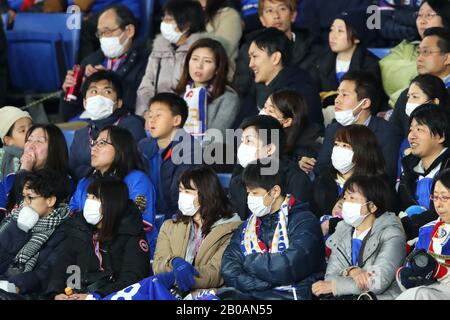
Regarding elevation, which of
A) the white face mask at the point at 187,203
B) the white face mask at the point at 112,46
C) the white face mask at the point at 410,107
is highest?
the white face mask at the point at 112,46

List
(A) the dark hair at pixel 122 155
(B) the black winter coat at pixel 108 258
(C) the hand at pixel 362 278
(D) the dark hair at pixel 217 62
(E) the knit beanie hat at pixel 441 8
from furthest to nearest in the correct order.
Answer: (E) the knit beanie hat at pixel 441 8 < (D) the dark hair at pixel 217 62 < (A) the dark hair at pixel 122 155 < (B) the black winter coat at pixel 108 258 < (C) the hand at pixel 362 278

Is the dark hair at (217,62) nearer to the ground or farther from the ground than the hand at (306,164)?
farther from the ground

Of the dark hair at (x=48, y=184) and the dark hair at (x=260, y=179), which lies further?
the dark hair at (x=48, y=184)

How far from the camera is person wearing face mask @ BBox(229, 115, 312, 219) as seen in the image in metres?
7.89

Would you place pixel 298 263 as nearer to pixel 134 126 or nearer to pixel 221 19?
pixel 134 126

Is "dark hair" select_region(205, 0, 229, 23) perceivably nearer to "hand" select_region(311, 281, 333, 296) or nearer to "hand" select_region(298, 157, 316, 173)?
"hand" select_region(298, 157, 316, 173)

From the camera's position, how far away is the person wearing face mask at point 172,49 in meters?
9.58

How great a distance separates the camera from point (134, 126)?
897cm

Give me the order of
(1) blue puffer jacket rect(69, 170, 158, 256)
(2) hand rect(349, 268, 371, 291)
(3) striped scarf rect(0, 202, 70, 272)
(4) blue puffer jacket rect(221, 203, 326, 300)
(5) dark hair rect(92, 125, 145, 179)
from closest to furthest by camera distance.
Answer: (2) hand rect(349, 268, 371, 291), (4) blue puffer jacket rect(221, 203, 326, 300), (3) striped scarf rect(0, 202, 70, 272), (1) blue puffer jacket rect(69, 170, 158, 256), (5) dark hair rect(92, 125, 145, 179)

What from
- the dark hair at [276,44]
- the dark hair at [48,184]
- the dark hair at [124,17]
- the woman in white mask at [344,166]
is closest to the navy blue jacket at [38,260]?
the dark hair at [48,184]

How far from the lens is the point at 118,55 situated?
9875 mm

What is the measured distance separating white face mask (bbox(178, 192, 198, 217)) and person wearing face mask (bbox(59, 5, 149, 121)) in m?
2.22

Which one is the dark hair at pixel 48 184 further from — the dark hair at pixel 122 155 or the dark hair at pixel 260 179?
the dark hair at pixel 260 179

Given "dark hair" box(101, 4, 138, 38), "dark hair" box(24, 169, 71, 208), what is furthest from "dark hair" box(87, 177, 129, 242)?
"dark hair" box(101, 4, 138, 38)
